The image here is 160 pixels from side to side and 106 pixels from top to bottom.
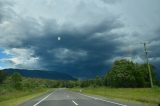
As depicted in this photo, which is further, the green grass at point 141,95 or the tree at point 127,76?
the tree at point 127,76

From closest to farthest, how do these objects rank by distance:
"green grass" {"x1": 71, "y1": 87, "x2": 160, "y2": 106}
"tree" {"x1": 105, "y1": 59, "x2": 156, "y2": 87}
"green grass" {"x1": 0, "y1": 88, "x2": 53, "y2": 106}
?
1. "green grass" {"x1": 71, "y1": 87, "x2": 160, "y2": 106}
2. "green grass" {"x1": 0, "y1": 88, "x2": 53, "y2": 106}
3. "tree" {"x1": 105, "y1": 59, "x2": 156, "y2": 87}

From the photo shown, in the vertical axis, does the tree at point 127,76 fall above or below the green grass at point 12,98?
above

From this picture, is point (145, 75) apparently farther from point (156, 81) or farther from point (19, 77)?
point (19, 77)

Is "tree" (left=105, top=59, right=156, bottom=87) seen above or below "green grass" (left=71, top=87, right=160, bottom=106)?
above

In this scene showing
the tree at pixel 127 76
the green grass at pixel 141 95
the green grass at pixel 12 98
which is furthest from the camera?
the tree at pixel 127 76

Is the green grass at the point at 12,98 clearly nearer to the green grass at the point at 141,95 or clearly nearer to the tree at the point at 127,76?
the green grass at the point at 141,95

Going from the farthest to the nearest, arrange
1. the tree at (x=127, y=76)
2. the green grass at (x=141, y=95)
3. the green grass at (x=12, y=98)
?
the tree at (x=127, y=76) → the green grass at (x=12, y=98) → the green grass at (x=141, y=95)

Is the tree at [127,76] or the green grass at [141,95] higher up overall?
the tree at [127,76]

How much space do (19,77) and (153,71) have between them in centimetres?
5600

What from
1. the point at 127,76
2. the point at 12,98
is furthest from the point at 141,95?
the point at 127,76

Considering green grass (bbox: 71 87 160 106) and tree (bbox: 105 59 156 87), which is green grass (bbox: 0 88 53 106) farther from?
tree (bbox: 105 59 156 87)

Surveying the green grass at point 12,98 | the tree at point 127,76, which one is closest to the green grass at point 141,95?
the green grass at point 12,98

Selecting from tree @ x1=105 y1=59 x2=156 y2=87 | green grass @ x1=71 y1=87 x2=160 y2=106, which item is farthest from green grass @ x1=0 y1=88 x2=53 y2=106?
tree @ x1=105 y1=59 x2=156 y2=87

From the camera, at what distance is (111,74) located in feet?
417
